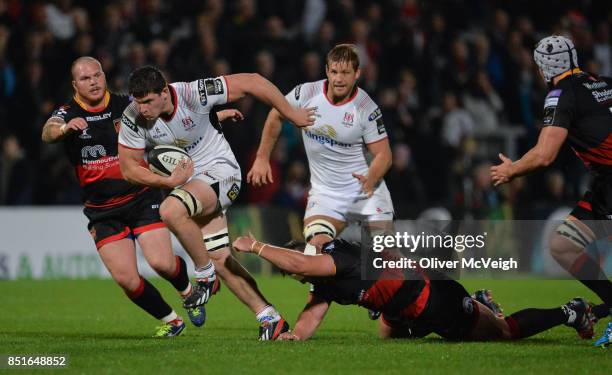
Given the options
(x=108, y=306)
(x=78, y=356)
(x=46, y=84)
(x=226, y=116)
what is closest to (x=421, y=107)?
(x=46, y=84)

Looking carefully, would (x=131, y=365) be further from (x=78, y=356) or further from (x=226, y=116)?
(x=226, y=116)

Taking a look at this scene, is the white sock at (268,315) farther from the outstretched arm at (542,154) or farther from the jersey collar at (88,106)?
the jersey collar at (88,106)

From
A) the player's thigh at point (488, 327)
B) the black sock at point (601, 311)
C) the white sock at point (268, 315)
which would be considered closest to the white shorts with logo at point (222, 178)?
the white sock at point (268, 315)

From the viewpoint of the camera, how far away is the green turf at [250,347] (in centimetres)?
762

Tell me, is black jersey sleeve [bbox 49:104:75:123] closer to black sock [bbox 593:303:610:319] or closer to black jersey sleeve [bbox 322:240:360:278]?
black jersey sleeve [bbox 322:240:360:278]

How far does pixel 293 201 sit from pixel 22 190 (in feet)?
15.1

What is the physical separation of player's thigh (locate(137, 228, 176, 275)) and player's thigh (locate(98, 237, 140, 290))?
15cm

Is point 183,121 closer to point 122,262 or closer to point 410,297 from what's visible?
point 122,262

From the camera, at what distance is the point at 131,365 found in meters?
7.78

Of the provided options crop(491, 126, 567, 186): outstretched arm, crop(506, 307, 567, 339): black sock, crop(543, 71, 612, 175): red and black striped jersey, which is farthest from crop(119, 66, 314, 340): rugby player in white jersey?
crop(543, 71, 612, 175): red and black striped jersey

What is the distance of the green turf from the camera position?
25.0 feet

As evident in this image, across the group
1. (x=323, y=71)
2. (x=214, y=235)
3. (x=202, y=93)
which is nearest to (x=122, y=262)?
(x=214, y=235)

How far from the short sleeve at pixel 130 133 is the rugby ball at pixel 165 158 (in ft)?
0.54

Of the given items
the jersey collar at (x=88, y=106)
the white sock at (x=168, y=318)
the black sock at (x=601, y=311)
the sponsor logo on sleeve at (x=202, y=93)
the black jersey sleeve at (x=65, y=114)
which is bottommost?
the white sock at (x=168, y=318)
